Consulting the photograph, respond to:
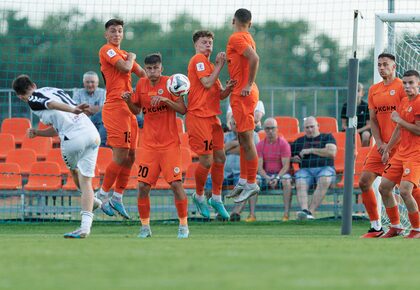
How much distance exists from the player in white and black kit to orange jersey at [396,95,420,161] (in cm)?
410

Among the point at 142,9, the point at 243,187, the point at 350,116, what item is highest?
the point at 142,9

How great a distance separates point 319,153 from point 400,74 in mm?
2037

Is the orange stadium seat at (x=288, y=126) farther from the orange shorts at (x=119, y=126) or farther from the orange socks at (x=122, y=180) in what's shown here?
the orange shorts at (x=119, y=126)

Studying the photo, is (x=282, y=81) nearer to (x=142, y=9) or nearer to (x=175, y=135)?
(x=142, y=9)

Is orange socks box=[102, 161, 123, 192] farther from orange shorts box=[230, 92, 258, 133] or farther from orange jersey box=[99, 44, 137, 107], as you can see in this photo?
orange shorts box=[230, 92, 258, 133]

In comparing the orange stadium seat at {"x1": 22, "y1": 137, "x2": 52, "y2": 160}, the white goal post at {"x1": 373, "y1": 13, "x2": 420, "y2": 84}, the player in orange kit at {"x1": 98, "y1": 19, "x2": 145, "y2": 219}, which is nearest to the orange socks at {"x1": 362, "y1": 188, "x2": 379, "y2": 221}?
the white goal post at {"x1": 373, "y1": 13, "x2": 420, "y2": 84}

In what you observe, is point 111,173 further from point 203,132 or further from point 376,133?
point 376,133

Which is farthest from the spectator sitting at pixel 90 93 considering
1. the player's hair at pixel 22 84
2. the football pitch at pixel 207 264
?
the football pitch at pixel 207 264

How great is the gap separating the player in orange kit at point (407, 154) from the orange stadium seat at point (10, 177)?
767 cm

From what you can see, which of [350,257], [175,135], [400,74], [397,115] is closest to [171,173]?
[175,135]

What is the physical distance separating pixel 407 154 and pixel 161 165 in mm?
3280

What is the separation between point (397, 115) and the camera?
48.4ft

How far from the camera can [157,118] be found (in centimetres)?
1498

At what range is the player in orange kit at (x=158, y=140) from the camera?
14.8 meters
